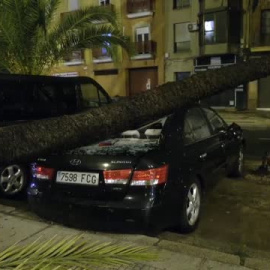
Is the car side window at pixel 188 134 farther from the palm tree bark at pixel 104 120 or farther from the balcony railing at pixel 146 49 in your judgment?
the balcony railing at pixel 146 49

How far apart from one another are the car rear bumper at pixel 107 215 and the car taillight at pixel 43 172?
10.4 inches

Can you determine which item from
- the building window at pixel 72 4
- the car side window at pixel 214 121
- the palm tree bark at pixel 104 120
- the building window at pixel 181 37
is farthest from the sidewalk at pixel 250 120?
the building window at pixel 72 4

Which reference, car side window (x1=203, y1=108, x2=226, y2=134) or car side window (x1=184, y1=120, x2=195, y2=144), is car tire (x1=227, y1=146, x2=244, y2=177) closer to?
car side window (x1=203, y1=108, x2=226, y2=134)

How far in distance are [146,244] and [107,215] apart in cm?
47

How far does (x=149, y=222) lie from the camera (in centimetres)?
378

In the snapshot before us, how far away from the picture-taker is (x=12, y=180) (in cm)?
593

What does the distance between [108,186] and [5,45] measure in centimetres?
706

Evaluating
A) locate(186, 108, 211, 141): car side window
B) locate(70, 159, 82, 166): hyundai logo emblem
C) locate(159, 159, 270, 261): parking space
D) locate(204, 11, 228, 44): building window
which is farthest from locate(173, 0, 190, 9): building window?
locate(70, 159, 82, 166): hyundai logo emblem

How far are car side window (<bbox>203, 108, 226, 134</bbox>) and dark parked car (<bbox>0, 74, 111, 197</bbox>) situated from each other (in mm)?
2554

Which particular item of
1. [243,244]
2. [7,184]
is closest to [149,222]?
[243,244]

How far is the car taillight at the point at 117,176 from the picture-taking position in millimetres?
3799

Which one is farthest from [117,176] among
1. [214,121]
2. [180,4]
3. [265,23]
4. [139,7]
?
[139,7]

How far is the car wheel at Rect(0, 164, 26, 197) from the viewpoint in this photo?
582 centimetres

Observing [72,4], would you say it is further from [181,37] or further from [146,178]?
[146,178]
